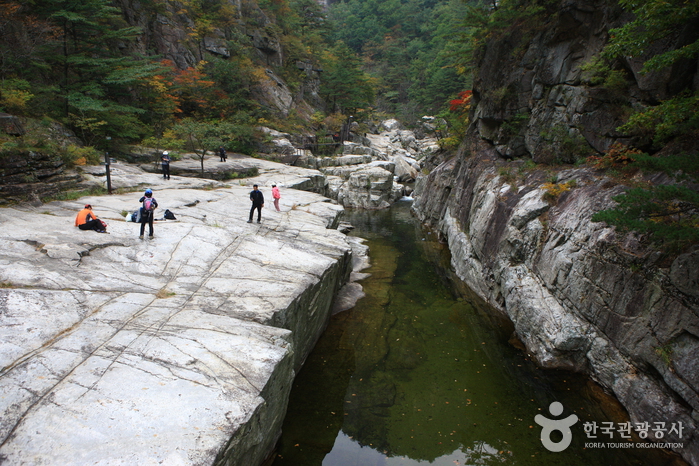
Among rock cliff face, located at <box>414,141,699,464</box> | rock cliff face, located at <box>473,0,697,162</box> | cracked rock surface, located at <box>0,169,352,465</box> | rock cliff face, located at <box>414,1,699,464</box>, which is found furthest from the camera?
rock cliff face, located at <box>473,0,697,162</box>

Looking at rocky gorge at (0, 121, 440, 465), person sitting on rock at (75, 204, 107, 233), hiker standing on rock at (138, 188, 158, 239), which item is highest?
hiker standing on rock at (138, 188, 158, 239)

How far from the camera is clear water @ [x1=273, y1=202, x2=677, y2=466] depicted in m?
7.49

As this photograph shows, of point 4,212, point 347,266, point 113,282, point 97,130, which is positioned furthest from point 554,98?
point 97,130

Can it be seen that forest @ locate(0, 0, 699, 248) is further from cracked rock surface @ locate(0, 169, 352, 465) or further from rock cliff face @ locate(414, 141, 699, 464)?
cracked rock surface @ locate(0, 169, 352, 465)

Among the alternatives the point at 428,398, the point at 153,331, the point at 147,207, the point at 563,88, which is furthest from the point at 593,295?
the point at 147,207

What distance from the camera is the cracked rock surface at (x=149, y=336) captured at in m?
→ 4.65

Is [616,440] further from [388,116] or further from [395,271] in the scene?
[388,116]

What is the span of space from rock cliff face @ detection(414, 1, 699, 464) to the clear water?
32.7 inches

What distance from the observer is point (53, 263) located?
8.42m

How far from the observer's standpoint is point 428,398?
906 centimetres

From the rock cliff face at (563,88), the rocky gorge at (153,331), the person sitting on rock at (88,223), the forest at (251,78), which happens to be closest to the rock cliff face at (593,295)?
the forest at (251,78)

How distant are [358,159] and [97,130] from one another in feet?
89.4

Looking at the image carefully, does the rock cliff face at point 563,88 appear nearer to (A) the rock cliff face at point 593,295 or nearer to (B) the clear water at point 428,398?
(A) the rock cliff face at point 593,295

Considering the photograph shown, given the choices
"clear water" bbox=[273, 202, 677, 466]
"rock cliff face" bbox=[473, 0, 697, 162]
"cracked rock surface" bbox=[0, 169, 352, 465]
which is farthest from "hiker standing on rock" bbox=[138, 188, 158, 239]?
"rock cliff face" bbox=[473, 0, 697, 162]
